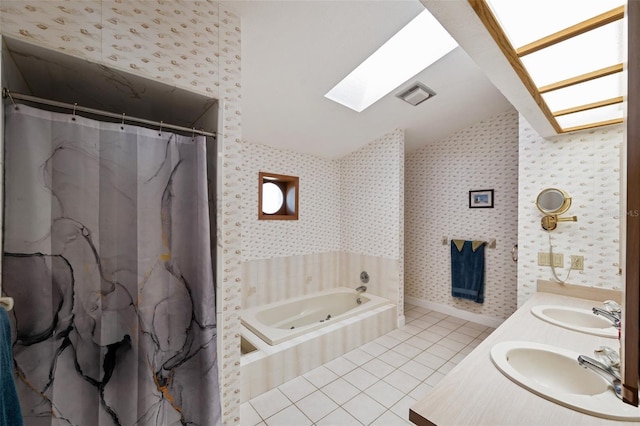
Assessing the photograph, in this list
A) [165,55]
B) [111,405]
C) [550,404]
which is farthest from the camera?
[165,55]

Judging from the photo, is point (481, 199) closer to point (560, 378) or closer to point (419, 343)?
point (419, 343)

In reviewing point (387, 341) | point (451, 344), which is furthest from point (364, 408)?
point (451, 344)

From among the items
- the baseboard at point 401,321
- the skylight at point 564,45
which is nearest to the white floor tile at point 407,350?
the baseboard at point 401,321

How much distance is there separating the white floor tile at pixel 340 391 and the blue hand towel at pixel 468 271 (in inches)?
84.9

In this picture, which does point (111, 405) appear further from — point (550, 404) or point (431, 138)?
point (431, 138)

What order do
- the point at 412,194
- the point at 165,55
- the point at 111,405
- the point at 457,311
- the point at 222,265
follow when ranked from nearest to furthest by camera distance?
the point at 111,405 < the point at 165,55 < the point at 222,265 < the point at 457,311 < the point at 412,194

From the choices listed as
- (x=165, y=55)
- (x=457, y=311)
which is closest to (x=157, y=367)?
(x=165, y=55)

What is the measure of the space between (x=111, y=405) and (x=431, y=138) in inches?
162

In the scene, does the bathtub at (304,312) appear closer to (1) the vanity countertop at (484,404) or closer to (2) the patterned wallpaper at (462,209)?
(2) the patterned wallpaper at (462,209)

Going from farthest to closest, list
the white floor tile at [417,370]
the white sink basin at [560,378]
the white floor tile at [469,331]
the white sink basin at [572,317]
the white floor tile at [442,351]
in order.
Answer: the white floor tile at [469,331] < the white floor tile at [442,351] < the white floor tile at [417,370] < the white sink basin at [572,317] < the white sink basin at [560,378]

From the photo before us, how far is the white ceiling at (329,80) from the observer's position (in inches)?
62.7

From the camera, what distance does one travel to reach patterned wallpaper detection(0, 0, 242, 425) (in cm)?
96

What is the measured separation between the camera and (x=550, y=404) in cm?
86

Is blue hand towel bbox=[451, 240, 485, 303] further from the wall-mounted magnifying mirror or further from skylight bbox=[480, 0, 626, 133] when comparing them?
skylight bbox=[480, 0, 626, 133]
